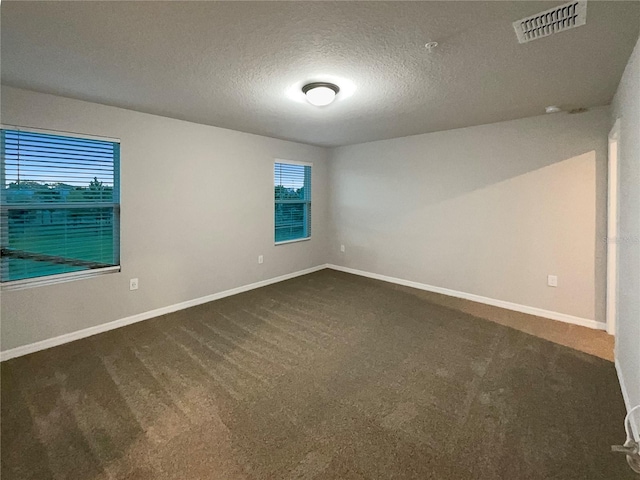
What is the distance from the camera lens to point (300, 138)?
15.8 feet

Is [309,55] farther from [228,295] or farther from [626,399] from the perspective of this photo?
[228,295]

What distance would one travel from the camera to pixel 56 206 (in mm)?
2861

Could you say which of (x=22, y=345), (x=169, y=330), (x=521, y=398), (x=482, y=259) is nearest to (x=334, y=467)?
(x=521, y=398)

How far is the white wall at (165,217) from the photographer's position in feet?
9.20

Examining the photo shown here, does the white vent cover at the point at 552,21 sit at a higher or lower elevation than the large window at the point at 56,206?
higher

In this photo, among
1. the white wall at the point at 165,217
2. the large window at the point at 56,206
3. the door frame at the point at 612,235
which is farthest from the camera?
the door frame at the point at 612,235

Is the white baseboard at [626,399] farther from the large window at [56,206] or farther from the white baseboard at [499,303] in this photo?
the large window at [56,206]

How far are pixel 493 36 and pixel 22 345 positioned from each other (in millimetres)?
4401

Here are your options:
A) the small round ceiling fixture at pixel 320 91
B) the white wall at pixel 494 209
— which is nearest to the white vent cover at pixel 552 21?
the small round ceiling fixture at pixel 320 91

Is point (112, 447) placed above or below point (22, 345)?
below

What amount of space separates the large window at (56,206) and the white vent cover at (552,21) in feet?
12.0

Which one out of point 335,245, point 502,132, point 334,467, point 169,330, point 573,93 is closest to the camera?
point 334,467

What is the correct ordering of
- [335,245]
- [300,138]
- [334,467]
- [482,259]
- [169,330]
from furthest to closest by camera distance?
[335,245] → [300,138] → [482,259] → [169,330] → [334,467]

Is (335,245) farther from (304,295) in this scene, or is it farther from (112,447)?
(112,447)
